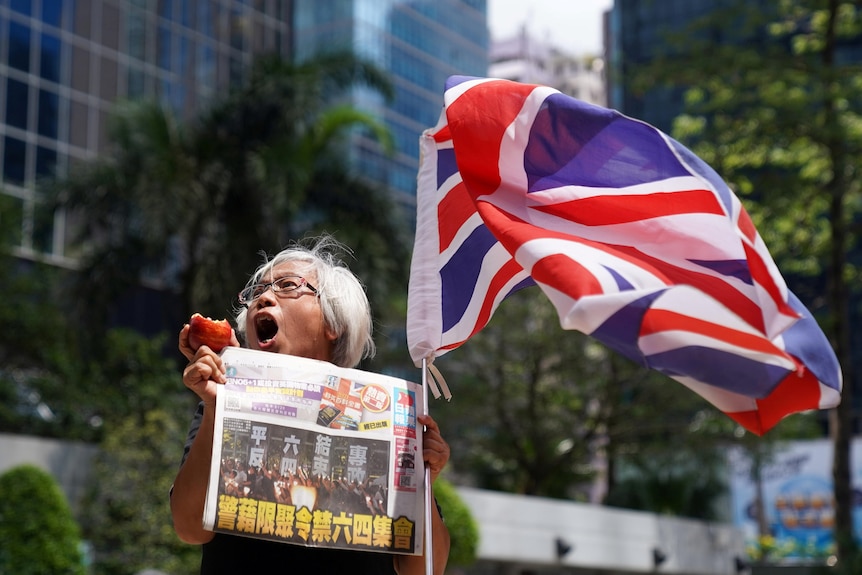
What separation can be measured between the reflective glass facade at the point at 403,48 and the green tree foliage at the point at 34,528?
4146cm

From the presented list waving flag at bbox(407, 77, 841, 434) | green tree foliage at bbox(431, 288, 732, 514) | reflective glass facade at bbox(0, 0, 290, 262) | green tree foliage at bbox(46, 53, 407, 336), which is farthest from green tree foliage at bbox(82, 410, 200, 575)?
waving flag at bbox(407, 77, 841, 434)

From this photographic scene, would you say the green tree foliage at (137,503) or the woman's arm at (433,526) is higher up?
the green tree foliage at (137,503)

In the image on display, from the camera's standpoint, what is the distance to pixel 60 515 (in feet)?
49.4

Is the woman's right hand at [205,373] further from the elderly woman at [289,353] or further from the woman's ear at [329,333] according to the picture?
the woman's ear at [329,333]

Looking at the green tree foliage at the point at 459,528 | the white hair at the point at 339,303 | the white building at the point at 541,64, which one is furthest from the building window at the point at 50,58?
the white building at the point at 541,64

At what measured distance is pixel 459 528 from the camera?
1938cm

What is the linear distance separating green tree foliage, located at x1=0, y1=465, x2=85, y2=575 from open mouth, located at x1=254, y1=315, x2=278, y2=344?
1224cm

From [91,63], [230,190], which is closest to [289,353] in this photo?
Result: [230,190]

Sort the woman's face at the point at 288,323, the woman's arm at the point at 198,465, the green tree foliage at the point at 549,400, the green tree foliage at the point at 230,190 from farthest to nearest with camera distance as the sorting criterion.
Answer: the green tree foliage at the point at 549,400, the green tree foliage at the point at 230,190, the woman's face at the point at 288,323, the woman's arm at the point at 198,465

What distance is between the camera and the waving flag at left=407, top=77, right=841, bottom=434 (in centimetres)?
319

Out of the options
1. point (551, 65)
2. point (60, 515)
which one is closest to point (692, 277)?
point (60, 515)

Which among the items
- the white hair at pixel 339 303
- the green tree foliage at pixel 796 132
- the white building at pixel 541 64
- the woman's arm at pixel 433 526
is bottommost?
the woman's arm at pixel 433 526

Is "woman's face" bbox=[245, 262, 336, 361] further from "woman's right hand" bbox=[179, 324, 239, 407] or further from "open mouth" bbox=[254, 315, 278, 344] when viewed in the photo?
"woman's right hand" bbox=[179, 324, 239, 407]

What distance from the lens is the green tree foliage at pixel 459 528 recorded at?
19.2 metres
